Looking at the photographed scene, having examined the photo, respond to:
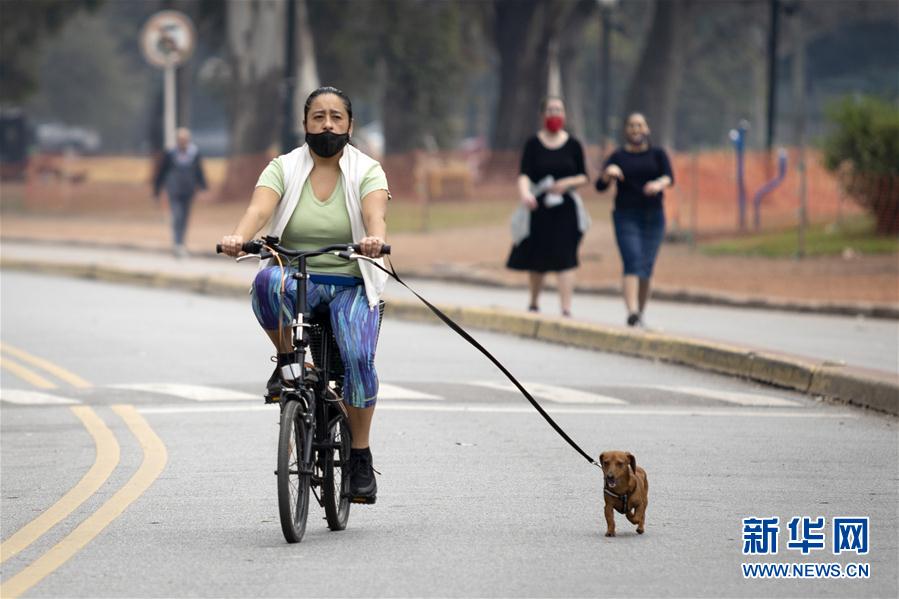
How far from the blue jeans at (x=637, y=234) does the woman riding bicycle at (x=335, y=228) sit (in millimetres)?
8434

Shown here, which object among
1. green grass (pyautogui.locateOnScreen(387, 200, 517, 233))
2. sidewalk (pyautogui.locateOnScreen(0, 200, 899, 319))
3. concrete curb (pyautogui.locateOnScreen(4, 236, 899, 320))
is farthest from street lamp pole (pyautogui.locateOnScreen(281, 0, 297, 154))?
concrete curb (pyautogui.locateOnScreen(4, 236, 899, 320))

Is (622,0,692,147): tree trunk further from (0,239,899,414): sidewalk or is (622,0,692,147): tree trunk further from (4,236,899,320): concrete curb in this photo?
(4,236,899,320): concrete curb

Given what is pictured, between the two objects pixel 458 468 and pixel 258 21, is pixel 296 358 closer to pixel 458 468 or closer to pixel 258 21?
pixel 458 468

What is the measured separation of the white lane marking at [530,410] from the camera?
39.2 feet

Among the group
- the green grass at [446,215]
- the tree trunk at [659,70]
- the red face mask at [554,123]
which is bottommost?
the green grass at [446,215]

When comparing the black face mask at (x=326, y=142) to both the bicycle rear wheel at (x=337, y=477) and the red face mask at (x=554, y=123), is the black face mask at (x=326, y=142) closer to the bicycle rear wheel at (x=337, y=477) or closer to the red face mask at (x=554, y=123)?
the bicycle rear wheel at (x=337, y=477)

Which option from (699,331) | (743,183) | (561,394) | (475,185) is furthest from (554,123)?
(475,185)

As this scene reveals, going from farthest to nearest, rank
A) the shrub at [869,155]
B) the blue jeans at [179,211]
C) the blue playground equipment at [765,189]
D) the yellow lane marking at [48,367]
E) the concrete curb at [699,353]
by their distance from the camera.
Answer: the blue playground equipment at [765,189] → the shrub at [869,155] → the blue jeans at [179,211] → the yellow lane marking at [48,367] → the concrete curb at [699,353]

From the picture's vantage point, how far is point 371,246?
24.2 feet

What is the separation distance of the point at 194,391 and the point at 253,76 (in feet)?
108

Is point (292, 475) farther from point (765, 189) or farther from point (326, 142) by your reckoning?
point (765, 189)

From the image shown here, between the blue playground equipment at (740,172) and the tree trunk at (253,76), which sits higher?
the tree trunk at (253,76)

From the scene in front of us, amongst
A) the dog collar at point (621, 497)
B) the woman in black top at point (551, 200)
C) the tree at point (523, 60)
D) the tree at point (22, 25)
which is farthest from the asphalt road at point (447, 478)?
the tree at point (523, 60)

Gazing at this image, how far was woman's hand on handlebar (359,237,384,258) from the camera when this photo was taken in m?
7.37
